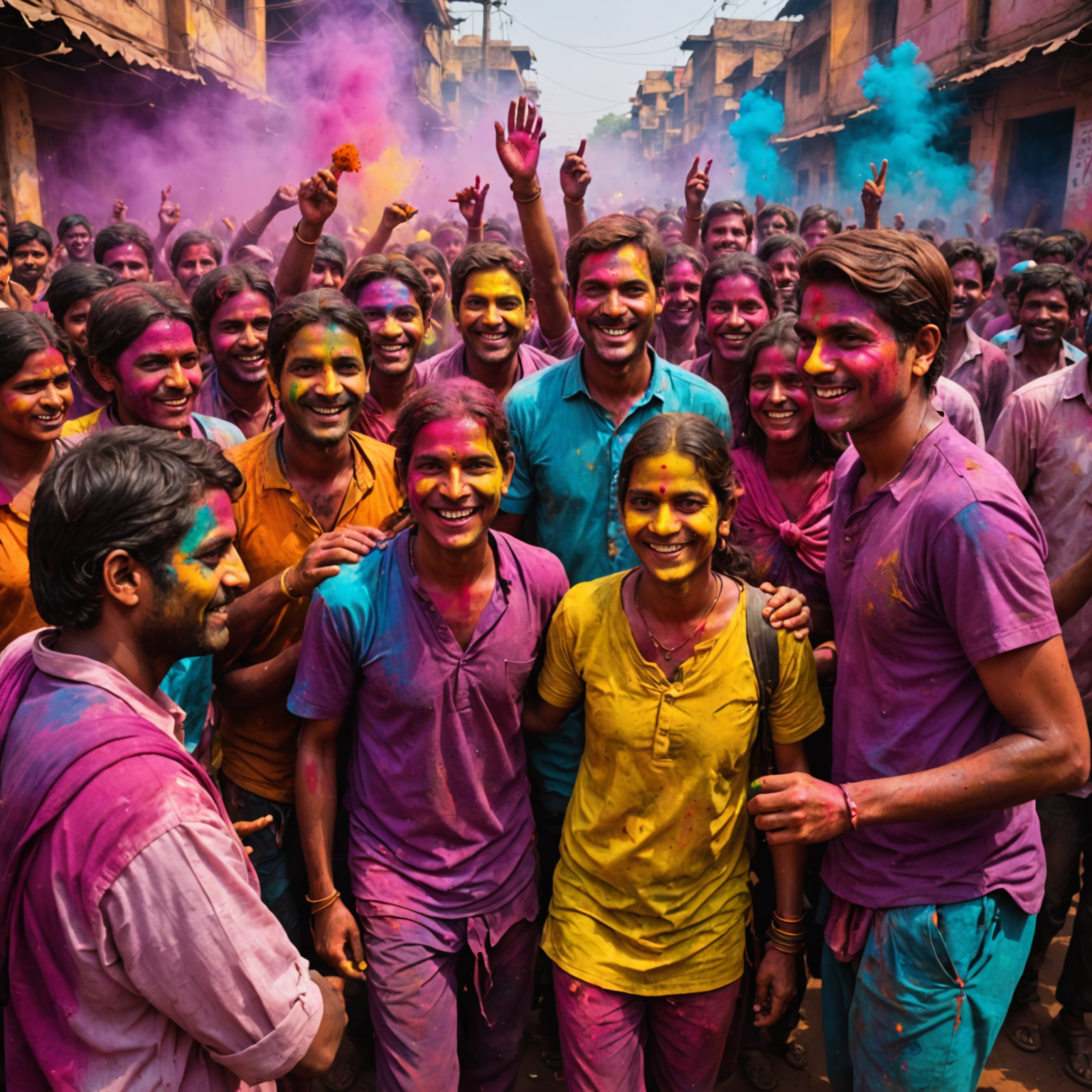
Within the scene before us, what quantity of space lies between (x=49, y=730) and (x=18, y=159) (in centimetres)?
1305

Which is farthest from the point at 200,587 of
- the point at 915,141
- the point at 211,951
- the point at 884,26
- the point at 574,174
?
the point at 884,26

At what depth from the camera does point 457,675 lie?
271cm

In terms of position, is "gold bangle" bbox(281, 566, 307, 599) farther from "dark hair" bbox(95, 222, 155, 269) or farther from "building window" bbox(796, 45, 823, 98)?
"building window" bbox(796, 45, 823, 98)

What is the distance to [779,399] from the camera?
10.9ft

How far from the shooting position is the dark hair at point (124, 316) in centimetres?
334

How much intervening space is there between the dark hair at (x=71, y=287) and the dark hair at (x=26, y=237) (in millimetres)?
3758

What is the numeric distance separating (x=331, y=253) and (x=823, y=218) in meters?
4.43

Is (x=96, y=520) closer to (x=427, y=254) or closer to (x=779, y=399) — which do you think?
(x=779, y=399)

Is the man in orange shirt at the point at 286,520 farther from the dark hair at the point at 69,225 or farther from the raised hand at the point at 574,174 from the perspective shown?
the dark hair at the point at 69,225

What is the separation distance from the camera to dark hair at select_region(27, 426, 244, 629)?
5.90ft

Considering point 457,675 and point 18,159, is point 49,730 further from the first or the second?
point 18,159

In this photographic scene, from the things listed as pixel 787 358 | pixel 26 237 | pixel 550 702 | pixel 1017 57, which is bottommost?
pixel 550 702

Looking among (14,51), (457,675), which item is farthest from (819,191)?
(457,675)

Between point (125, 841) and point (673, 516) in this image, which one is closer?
point (125, 841)
